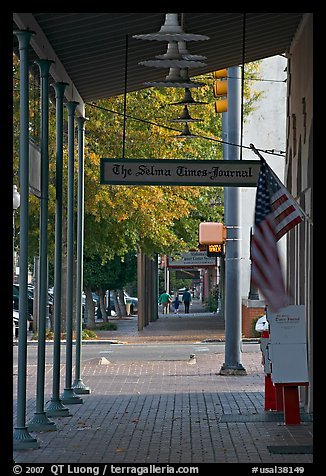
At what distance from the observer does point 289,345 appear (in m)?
14.1

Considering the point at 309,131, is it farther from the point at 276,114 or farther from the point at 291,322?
the point at 276,114

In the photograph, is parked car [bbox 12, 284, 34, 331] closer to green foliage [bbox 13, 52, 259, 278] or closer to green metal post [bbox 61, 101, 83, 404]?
green foliage [bbox 13, 52, 259, 278]

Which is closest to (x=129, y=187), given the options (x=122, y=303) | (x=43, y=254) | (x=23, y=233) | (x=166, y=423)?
(x=166, y=423)

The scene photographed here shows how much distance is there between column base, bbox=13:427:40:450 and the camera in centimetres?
1256

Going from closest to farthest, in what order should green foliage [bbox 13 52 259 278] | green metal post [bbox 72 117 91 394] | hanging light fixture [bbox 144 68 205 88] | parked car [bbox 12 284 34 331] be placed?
hanging light fixture [bbox 144 68 205 88]
green metal post [bbox 72 117 91 394]
green foliage [bbox 13 52 259 278]
parked car [bbox 12 284 34 331]

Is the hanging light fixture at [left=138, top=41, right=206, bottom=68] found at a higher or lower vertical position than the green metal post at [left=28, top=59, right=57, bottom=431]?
higher

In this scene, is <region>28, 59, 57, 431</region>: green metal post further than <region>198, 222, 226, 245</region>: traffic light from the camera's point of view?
No

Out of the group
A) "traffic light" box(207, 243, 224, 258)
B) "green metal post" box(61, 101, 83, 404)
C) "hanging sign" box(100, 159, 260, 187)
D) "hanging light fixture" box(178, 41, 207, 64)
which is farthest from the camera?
"traffic light" box(207, 243, 224, 258)

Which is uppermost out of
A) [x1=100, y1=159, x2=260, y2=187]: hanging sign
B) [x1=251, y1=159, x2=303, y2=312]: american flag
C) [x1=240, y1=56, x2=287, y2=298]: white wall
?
[x1=240, y1=56, x2=287, y2=298]: white wall

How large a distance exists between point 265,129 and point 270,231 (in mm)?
31924

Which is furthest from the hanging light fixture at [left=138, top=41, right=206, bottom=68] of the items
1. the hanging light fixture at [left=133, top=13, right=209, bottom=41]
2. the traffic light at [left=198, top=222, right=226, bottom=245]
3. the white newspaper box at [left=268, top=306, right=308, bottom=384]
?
the traffic light at [left=198, top=222, right=226, bottom=245]

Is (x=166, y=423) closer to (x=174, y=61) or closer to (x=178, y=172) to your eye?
(x=178, y=172)

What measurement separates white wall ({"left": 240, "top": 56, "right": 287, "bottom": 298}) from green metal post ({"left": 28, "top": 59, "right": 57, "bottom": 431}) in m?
27.3
